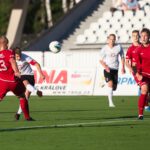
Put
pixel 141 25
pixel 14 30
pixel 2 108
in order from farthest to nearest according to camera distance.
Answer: pixel 14 30 → pixel 141 25 → pixel 2 108

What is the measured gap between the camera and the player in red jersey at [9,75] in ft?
54.7

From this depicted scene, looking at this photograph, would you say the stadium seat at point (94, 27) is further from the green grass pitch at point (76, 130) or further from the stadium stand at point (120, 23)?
the green grass pitch at point (76, 130)

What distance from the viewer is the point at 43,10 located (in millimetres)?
80562


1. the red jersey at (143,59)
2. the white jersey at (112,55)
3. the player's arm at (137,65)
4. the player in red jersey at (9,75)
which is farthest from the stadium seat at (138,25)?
the player in red jersey at (9,75)

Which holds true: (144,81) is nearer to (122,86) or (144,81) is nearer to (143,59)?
(143,59)

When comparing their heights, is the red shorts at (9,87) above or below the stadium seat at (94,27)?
below

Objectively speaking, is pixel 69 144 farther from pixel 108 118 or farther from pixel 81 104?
pixel 81 104

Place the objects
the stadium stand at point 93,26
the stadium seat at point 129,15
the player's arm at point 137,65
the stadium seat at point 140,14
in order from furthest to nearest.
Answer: the stadium seat at point 129,15
the stadium seat at point 140,14
the stadium stand at point 93,26
the player's arm at point 137,65

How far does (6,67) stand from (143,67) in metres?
3.14

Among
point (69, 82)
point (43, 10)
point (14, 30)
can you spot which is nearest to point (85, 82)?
point (69, 82)

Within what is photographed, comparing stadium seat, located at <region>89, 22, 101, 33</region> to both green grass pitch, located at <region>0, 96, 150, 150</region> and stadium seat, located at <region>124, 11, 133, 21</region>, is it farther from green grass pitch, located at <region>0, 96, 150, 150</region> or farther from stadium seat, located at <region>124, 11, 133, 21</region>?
green grass pitch, located at <region>0, 96, 150, 150</region>

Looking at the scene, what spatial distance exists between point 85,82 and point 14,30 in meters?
17.8

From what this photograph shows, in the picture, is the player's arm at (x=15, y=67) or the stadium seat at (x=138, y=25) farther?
the stadium seat at (x=138, y=25)

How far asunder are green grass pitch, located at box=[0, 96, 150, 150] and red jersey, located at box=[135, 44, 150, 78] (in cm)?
107
